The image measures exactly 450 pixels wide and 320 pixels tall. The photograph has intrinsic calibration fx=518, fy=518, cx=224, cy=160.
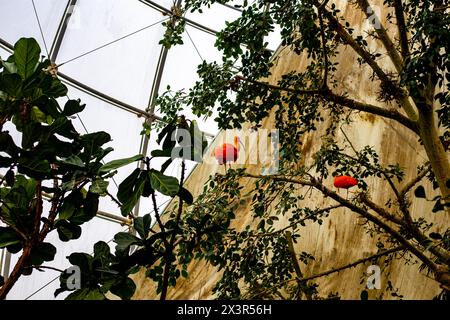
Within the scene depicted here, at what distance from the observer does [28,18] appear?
8.83 m

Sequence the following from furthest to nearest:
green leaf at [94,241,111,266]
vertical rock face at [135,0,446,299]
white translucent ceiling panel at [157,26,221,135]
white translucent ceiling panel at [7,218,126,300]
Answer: white translucent ceiling panel at [157,26,221,135] < white translucent ceiling panel at [7,218,126,300] < vertical rock face at [135,0,446,299] < green leaf at [94,241,111,266]

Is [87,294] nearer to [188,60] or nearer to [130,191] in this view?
[130,191]

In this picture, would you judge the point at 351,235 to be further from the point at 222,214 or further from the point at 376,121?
the point at 222,214

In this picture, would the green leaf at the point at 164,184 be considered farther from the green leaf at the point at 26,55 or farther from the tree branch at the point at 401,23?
the tree branch at the point at 401,23

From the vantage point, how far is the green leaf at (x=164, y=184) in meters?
1.89

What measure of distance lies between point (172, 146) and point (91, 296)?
0.64 metres

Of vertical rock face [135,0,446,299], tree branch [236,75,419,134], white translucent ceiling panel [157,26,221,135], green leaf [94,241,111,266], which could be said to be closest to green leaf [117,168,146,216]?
green leaf [94,241,111,266]

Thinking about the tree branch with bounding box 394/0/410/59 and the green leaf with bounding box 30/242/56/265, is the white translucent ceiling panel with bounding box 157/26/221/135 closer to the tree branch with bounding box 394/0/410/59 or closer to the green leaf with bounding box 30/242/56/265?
the tree branch with bounding box 394/0/410/59

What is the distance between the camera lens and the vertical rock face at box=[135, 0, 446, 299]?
6.29 m

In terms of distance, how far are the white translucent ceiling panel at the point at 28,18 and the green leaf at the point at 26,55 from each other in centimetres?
706

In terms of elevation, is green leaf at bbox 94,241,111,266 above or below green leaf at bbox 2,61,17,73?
below

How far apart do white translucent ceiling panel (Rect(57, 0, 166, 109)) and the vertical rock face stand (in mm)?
2767

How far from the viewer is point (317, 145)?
298 inches
